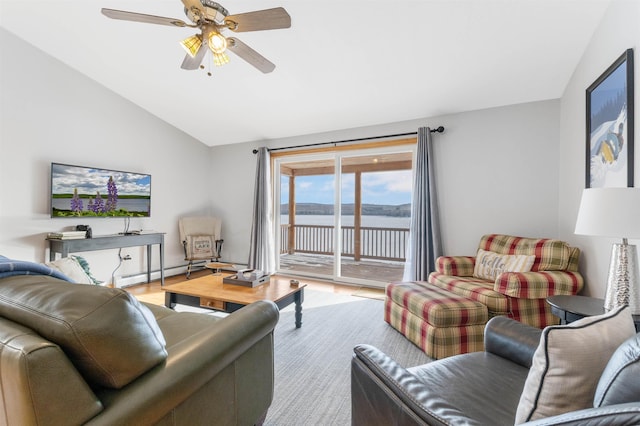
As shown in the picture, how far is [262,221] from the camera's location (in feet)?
16.0

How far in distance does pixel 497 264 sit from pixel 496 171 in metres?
1.22

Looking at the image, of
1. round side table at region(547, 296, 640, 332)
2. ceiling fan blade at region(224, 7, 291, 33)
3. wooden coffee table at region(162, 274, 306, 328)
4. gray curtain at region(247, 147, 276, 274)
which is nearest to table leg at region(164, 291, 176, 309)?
wooden coffee table at region(162, 274, 306, 328)

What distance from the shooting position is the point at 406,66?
3.02 m

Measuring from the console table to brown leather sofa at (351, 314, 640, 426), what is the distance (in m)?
3.69

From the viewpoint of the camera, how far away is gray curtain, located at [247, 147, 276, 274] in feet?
15.9

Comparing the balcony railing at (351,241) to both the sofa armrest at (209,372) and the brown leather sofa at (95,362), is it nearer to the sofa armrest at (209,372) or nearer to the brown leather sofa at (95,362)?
the sofa armrest at (209,372)

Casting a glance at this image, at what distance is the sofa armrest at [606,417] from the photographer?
48cm

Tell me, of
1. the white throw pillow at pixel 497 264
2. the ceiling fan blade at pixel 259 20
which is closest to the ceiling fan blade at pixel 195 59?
the ceiling fan blade at pixel 259 20

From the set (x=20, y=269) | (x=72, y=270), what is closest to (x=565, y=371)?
(x=20, y=269)

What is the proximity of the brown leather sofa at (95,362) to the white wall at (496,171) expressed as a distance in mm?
3326

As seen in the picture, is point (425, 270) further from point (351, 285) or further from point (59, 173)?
point (59, 173)

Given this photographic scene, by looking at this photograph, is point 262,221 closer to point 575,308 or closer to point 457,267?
point 457,267

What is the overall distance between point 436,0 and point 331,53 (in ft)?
3.35

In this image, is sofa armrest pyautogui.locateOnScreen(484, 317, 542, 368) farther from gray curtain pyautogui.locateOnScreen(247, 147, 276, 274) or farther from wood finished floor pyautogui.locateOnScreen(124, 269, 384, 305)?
gray curtain pyautogui.locateOnScreen(247, 147, 276, 274)
